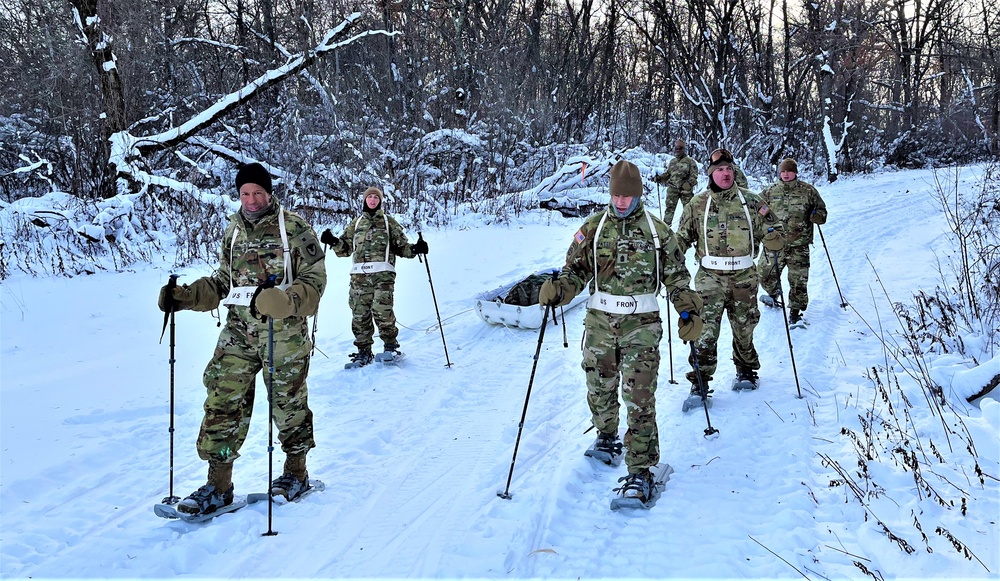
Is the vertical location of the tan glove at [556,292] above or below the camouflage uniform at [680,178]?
below

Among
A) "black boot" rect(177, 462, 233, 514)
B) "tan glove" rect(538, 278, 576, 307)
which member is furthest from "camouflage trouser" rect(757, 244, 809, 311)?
"black boot" rect(177, 462, 233, 514)

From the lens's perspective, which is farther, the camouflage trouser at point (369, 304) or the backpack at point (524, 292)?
the backpack at point (524, 292)

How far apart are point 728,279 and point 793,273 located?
114 inches

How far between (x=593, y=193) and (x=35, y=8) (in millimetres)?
14598

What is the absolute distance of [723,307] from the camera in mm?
5969

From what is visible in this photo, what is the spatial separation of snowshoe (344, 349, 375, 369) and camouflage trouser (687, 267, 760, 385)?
374 centimetres

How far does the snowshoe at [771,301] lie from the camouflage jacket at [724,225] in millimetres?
2915

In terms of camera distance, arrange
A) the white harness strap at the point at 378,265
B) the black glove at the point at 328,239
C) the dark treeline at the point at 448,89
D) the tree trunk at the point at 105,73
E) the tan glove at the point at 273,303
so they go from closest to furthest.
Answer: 1. the tan glove at the point at 273,303
2. the black glove at the point at 328,239
3. the white harness strap at the point at 378,265
4. the tree trunk at the point at 105,73
5. the dark treeline at the point at 448,89

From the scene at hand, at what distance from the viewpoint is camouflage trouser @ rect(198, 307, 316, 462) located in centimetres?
411

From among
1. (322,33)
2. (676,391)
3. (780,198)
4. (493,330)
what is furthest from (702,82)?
(676,391)

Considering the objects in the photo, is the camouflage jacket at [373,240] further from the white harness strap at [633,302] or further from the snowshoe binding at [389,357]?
the white harness strap at [633,302]

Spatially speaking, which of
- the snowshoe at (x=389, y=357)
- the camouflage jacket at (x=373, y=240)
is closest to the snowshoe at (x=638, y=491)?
the snowshoe at (x=389, y=357)

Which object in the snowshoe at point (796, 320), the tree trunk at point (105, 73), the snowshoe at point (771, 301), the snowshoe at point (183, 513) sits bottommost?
the snowshoe at point (183, 513)

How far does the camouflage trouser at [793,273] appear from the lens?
8055 millimetres
